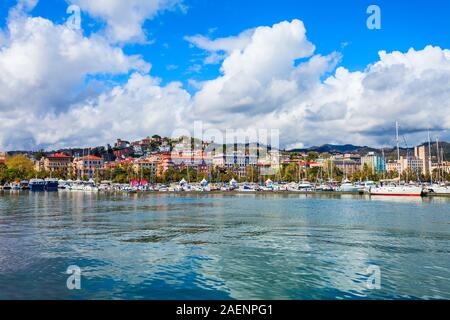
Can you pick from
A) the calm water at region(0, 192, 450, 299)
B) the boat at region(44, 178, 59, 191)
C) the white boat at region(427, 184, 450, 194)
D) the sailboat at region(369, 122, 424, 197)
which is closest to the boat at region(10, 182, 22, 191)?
the boat at region(44, 178, 59, 191)

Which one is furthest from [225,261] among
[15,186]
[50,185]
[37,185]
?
[15,186]


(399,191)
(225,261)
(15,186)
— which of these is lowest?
(225,261)

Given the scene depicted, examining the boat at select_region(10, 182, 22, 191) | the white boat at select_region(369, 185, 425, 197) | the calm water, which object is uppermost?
the boat at select_region(10, 182, 22, 191)

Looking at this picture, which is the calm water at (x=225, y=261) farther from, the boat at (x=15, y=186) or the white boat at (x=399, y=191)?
the boat at (x=15, y=186)

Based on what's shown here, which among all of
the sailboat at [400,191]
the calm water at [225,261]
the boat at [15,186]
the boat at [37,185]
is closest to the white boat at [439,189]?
the sailboat at [400,191]

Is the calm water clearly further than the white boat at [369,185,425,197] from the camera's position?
No

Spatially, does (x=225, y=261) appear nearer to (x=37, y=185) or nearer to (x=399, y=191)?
(x=399, y=191)

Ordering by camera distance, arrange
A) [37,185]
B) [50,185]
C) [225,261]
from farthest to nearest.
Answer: [50,185] → [37,185] → [225,261]

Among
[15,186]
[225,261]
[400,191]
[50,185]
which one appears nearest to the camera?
[225,261]

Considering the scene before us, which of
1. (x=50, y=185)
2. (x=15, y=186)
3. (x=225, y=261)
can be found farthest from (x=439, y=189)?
(x=15, y=186)

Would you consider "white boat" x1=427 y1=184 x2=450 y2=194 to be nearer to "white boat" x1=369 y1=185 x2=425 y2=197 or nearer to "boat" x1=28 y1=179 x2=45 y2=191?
"white boat" x1=369 y1=185 x2=425 y2=197

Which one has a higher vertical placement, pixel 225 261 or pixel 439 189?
pixel 439 189

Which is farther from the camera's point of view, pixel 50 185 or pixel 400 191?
pixel 50 185
